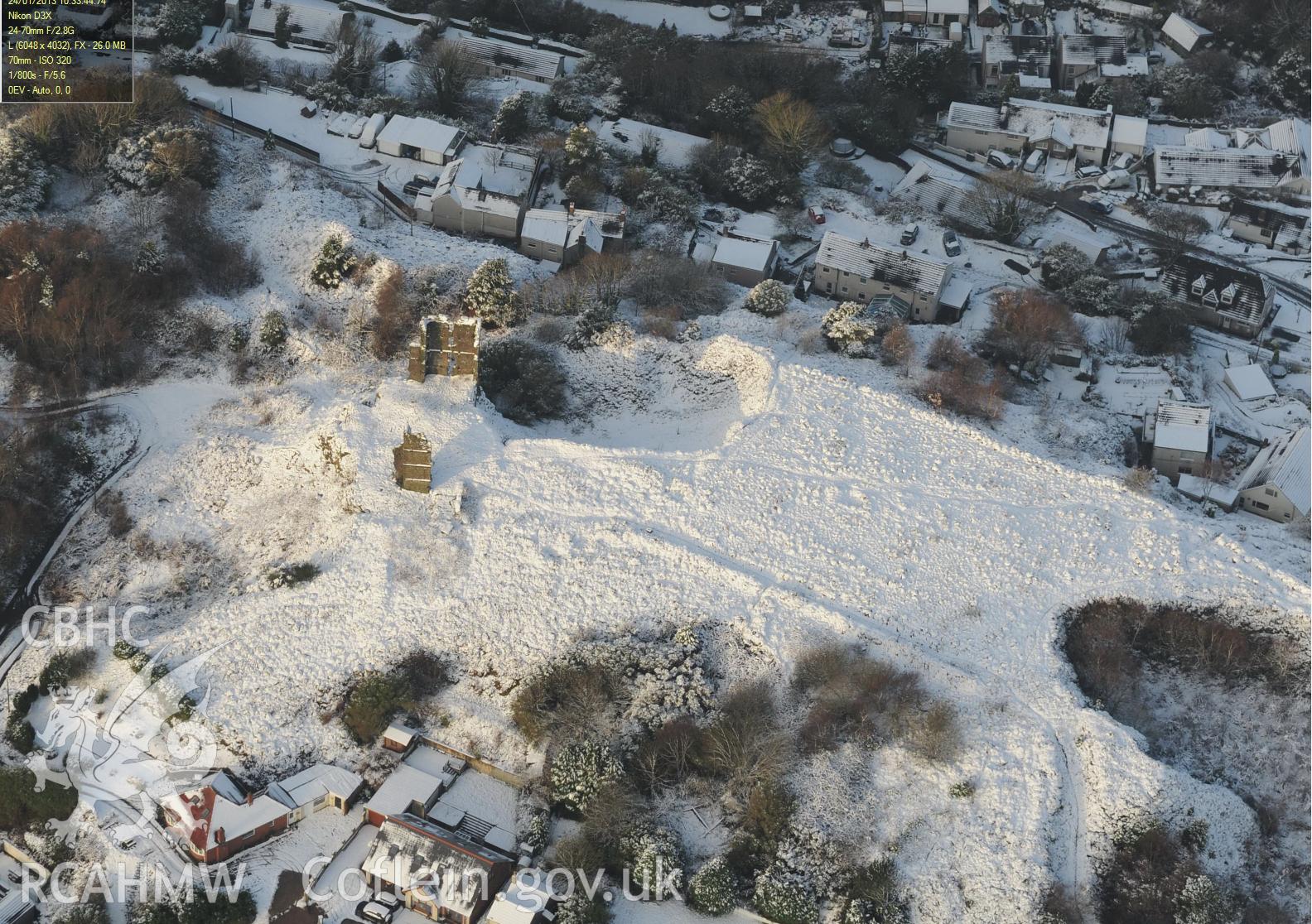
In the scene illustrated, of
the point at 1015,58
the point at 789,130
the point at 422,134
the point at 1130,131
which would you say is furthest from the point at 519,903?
the point at 1015,58

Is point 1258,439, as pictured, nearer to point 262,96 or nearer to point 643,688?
point 643,688

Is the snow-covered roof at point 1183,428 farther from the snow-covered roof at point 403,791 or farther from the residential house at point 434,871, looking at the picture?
the snow-covered roof at point 403,791

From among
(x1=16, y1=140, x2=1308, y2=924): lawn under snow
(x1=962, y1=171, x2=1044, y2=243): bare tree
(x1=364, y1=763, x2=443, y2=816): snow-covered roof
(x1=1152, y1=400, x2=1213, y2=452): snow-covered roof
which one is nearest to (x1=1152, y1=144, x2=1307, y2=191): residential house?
(x1=962, y1=171, x2=1044, y2=243): bare tree

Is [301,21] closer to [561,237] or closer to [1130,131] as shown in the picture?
[561,237]

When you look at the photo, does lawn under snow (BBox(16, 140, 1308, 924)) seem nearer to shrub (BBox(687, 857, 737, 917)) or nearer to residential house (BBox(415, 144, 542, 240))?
shrub (BBox(687, 857, 737, 917))

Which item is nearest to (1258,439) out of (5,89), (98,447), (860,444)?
(860,444)

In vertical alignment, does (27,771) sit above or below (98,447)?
below
